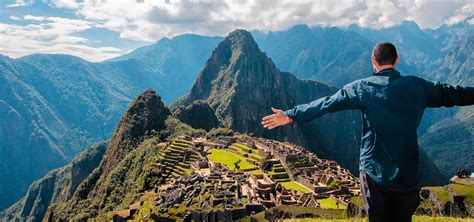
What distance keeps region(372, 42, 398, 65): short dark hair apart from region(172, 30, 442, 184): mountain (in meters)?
120

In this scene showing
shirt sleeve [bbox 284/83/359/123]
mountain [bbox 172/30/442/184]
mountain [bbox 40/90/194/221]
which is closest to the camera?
shirt sleeve [bbox 284/83/359/123]

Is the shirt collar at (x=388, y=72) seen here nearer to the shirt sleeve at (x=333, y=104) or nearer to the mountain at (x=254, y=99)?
the shirt sleeve at (x=333, y=104)

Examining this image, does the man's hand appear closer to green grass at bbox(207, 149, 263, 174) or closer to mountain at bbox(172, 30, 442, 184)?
green grass at bbox(207, 149, 263, 174)

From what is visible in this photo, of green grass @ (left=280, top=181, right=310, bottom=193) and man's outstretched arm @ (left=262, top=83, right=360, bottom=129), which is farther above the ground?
man's outstretched arm @ (left=262, top=83, right=360, bottom=129)

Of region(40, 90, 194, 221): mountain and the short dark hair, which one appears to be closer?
the short dark hair

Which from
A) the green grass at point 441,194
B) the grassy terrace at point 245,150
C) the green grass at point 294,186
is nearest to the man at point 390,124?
the green grass at point 441,194

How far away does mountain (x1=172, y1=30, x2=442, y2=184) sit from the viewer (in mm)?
136375

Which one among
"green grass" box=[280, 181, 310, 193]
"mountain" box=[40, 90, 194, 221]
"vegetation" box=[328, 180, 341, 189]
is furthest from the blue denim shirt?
"mountain" box=[40, 90, 194, 221]

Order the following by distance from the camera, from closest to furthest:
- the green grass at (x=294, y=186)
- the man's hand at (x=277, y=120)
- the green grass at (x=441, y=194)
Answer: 1. the man's hand at (x=277, y=120)
2. the green grass at (x=441, y=194)
3. the green grass at (x=294, y=186)

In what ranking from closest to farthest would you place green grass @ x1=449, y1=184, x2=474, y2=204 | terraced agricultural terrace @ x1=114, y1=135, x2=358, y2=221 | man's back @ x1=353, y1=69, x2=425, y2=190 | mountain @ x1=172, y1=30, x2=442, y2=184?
man's back @ x1=353, y1=69, x2=425, y2=190 → green grass @ x1=449, y1=184, x2=474, y2=204 → terraced agricultural terrace @ x1=114, y1=135, x2=358, y2=221 → mountain @ x1=172, y1=30, x2=442, y2=184

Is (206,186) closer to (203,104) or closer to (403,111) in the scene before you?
(403,111)

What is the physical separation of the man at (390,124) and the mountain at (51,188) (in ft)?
378

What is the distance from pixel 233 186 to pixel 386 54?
2704 cm

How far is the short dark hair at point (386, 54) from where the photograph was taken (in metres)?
5.32
